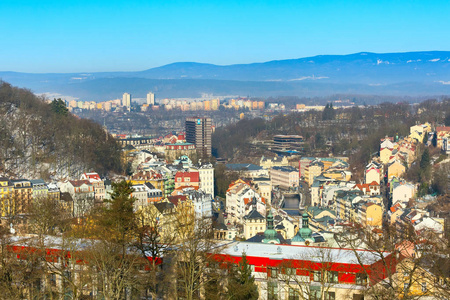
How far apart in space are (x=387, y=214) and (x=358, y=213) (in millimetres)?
2398

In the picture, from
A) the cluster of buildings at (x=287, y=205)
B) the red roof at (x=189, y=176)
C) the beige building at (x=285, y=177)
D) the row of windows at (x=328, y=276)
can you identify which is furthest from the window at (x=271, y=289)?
the beige building at (x=285, y=177)

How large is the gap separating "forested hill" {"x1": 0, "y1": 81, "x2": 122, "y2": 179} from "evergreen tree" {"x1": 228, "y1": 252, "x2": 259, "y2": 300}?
31585 mm

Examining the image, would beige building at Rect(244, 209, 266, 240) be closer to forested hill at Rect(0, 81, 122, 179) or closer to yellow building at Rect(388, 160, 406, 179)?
forested hill at Rect(0, 81, 122, 179)

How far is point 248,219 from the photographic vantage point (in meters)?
36.6

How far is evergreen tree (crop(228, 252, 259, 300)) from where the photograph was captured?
17594 mm

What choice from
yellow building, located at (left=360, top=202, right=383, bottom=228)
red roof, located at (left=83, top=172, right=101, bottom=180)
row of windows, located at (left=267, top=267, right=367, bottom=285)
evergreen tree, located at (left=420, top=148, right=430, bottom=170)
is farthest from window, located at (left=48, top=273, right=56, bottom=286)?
evergreen tree, located at (left=420, top=148, right=430, bottom=170)

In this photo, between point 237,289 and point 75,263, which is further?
point 75,263

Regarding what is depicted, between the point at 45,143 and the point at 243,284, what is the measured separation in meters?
36.8

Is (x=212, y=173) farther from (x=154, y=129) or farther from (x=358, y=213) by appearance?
(x=154, y=129)

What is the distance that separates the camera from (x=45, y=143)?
52.3 metres

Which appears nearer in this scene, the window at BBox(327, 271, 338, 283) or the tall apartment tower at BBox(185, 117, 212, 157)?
the window at BBox(327, 271, 338, 283)

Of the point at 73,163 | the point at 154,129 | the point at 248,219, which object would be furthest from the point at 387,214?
the point at 154,129

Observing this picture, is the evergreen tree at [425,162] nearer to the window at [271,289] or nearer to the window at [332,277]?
the window at [332,277]

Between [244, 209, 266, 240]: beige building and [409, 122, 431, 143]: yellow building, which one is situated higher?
[409, 122, 431, 143]: yellow building
